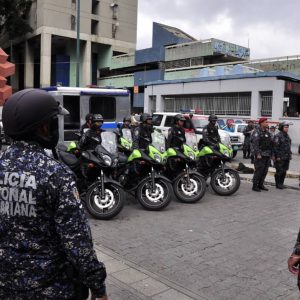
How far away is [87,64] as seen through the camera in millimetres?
49469

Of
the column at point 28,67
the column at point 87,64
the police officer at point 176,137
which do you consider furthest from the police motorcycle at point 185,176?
the column at point 28,67

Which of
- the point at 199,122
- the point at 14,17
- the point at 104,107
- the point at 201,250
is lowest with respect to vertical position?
the point at 201,250

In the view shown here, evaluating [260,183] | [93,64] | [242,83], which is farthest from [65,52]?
[260,183]

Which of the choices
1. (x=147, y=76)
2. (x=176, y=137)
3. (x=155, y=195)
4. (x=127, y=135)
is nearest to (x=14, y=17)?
(x=147, y=76)

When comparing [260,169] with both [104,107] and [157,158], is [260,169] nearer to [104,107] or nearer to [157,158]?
[157,158]

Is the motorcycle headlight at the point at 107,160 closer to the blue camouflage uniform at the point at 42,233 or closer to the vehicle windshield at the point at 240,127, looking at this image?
the blue camouflage uniform at the point at 42,233

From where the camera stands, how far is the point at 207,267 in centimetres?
474

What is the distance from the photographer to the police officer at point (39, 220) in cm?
194

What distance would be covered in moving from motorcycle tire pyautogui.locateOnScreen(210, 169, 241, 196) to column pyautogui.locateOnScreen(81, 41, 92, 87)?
41.8 metres

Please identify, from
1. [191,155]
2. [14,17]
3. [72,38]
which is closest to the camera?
[191,155]

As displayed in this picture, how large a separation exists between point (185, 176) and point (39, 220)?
618cm

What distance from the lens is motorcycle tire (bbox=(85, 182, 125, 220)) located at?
669 centimetres

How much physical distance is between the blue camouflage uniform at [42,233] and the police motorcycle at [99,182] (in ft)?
15.3

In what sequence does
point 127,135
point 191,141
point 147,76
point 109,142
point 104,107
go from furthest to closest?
point 147,76 < point 104,107 < point 127,135 < point 191,141 < point 109,142
